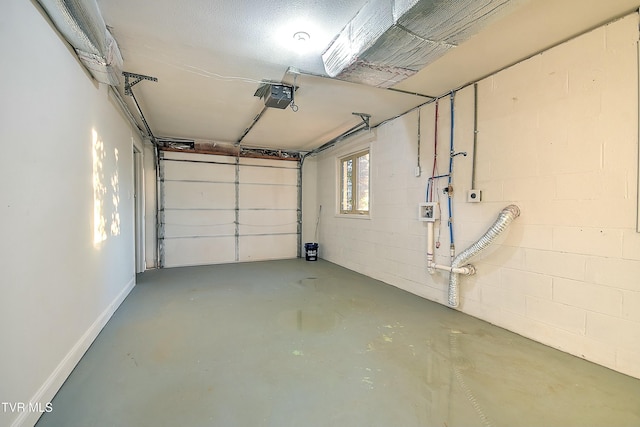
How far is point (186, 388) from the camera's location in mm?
1721

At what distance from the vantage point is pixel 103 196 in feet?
9.05

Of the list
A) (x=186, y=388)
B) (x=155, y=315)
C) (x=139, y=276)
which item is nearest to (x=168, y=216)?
(x=139, y=276)

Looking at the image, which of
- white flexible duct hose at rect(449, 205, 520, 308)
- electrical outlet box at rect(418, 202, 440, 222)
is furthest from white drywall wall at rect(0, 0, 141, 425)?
electrical outlet box at rect(418, 202, 440, 222)

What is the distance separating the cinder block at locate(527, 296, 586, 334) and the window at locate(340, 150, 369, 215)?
2799 mm

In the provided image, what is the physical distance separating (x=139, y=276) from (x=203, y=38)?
412 cm

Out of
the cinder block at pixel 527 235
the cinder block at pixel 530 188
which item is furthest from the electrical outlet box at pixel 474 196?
the cinder block at pixel 527 235

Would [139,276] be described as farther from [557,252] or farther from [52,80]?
[557,252]

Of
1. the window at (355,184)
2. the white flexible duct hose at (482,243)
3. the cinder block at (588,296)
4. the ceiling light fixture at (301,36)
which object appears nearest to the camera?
the cinder block at (588,296)

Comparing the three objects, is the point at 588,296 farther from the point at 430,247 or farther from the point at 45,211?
the point at 45,211

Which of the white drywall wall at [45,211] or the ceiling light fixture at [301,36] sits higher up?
the ceiling light fixture at [301,36]

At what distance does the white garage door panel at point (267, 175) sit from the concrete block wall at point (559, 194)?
11.9ft

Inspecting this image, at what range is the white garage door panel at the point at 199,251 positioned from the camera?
548 centimetres

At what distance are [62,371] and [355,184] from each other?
4.49 meters

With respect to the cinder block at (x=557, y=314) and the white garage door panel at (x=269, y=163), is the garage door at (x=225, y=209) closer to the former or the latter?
the white garage door panel at (x=269, y=163)
